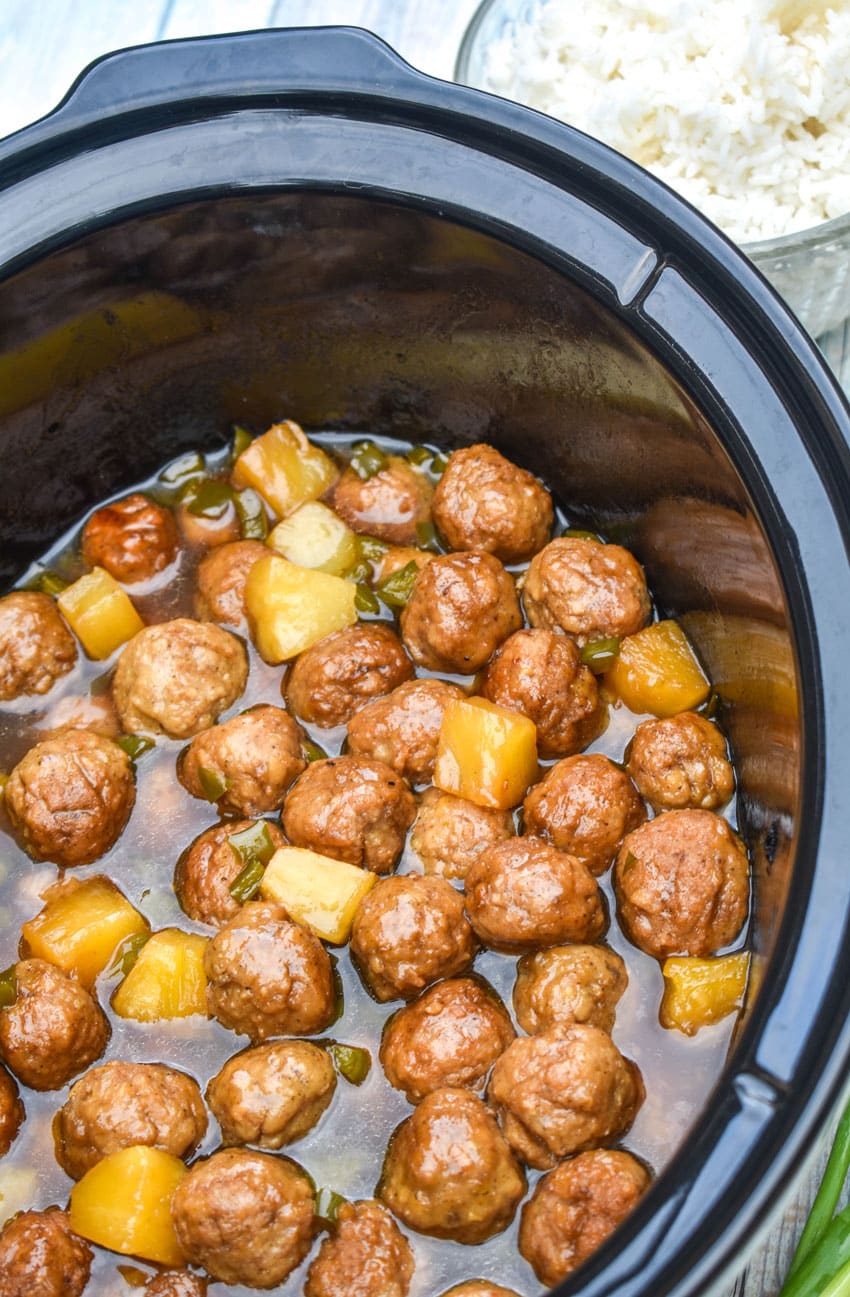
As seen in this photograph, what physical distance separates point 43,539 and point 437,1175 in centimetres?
187

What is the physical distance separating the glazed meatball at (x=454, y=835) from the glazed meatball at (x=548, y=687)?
0.23 metres

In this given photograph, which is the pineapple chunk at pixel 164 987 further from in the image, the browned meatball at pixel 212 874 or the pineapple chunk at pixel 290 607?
the pineapple chunk at pixel 290 607

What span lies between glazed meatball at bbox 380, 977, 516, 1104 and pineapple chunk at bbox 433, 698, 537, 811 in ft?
1.39

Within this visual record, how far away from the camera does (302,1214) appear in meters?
2.42

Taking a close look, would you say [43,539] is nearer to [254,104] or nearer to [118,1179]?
[254,104]

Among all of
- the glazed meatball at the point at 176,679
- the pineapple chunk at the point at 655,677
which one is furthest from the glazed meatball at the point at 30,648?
the pineapple chunk at the point at 655,677

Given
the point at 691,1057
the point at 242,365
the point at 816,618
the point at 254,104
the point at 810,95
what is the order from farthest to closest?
the point at 810,95
the point at 242,365
the point at 254,104
the point at 691,1057
the point at 816,618

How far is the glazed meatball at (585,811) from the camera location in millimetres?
2775

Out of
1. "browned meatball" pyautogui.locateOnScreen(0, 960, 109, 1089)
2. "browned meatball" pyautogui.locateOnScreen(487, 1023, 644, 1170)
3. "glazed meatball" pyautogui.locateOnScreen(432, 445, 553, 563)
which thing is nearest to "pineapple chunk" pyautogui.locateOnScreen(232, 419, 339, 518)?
"glazed meatball" pyautogui.locateOnScreen(432, 445, 553, 563)

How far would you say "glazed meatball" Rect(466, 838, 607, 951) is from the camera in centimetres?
261

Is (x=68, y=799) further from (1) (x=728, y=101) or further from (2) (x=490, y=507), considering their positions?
(1) (x=728, y=101)

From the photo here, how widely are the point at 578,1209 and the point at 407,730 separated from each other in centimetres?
102

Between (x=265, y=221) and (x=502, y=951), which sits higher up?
(x=265, y=221)

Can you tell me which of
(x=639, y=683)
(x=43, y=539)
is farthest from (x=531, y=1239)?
(x=43, y=539)
